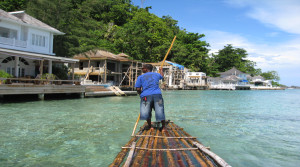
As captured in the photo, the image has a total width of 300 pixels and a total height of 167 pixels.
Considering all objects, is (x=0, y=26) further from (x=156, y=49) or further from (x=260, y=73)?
(x=260, y=73)

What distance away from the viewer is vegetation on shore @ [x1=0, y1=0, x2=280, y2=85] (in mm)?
28188

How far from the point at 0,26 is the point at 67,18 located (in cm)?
1045

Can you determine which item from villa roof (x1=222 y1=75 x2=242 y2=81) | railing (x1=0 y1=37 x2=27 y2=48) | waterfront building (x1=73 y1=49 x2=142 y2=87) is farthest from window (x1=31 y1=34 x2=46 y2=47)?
villa roof (x1=222 y1=75 x2=242 y2=81)

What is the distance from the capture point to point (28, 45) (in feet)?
70.1

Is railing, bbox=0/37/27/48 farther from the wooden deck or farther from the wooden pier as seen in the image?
the wooden deck

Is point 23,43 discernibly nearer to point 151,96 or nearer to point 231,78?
point 151,96

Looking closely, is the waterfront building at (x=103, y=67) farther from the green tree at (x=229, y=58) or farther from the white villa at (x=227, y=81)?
the green tree at (x=229, y=58)

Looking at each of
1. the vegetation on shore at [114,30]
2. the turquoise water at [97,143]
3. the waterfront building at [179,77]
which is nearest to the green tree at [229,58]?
the vegetation on shore at [114,30]

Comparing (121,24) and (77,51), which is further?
(121,24)

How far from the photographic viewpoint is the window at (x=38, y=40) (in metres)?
22.1

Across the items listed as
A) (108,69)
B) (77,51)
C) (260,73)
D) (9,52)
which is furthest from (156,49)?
(260,73)

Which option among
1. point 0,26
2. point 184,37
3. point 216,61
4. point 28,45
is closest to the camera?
point 0,26

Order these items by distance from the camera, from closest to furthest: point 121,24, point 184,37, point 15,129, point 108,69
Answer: point 15,129 → point 108,69 → point 121,24 → point 184,37

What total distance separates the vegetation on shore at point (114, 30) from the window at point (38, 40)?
4.86 metres
